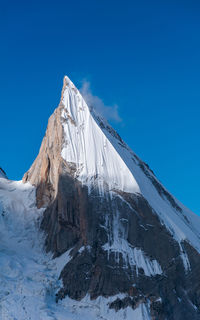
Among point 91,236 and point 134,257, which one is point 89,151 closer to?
point 91,236

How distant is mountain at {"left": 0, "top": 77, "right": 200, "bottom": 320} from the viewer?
61.1 metres

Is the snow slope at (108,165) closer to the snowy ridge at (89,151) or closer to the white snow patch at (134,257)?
the snowy ridge at (89,151)

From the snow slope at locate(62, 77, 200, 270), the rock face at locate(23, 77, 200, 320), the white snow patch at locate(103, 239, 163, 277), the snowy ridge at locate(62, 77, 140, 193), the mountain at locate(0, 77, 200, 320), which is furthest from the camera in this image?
the snowy ridge at locate(62, 77, 140, 193)

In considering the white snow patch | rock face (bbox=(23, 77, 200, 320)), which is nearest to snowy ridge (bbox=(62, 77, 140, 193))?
rock face (bbox=(23, 77, 200, 320))

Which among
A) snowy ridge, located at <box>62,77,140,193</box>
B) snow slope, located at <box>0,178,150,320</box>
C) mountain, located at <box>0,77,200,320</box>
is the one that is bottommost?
snow slope, located at <box>0,178,150,320</box>

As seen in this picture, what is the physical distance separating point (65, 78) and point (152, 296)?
44309mm

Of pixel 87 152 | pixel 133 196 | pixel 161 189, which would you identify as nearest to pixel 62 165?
pixel 87 152

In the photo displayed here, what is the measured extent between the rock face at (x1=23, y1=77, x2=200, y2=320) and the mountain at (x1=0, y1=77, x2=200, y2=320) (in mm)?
129

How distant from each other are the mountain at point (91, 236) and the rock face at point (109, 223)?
129 millimetres

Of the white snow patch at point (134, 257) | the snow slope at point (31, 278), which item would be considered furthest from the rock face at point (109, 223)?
the snow slope at point (31, 278)

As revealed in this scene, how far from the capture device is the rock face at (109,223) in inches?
2472

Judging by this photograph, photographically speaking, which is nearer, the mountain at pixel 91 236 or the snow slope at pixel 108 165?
the mountain at pixel 91 236

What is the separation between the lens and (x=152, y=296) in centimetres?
6156

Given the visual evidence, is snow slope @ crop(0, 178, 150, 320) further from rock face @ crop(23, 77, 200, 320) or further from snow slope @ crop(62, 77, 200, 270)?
snow slope @ crop(62, 77, 200, 270)
